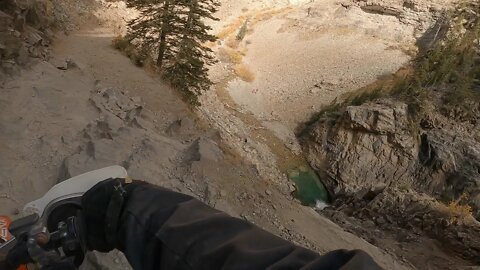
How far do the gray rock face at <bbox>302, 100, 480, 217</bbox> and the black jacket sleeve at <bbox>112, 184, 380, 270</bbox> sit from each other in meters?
19.3

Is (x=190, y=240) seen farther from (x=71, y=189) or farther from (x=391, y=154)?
(x=391, y=154)

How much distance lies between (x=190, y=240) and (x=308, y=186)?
788 inches

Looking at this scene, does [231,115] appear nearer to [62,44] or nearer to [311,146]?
[311,146]

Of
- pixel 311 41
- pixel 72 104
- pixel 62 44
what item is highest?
pixel 72 104

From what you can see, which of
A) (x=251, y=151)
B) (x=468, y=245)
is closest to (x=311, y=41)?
(x=251, y=151)

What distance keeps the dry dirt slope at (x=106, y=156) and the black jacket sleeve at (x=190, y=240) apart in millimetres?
5224

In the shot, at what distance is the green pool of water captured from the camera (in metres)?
20.3

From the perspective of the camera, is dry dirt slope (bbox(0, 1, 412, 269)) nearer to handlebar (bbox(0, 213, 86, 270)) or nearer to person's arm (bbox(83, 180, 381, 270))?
handlebar (bbox(0, 213, 86, 270))

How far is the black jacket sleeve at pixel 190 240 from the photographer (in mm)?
1949

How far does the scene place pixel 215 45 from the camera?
32656 millimetres

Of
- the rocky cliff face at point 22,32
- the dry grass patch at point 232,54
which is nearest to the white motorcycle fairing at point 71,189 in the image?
the rocky cliff face at point 22,32

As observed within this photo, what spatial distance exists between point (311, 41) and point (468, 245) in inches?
1051

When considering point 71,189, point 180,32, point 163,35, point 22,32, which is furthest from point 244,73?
point 71,189

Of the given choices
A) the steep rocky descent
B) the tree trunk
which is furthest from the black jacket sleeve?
the tree trunk
